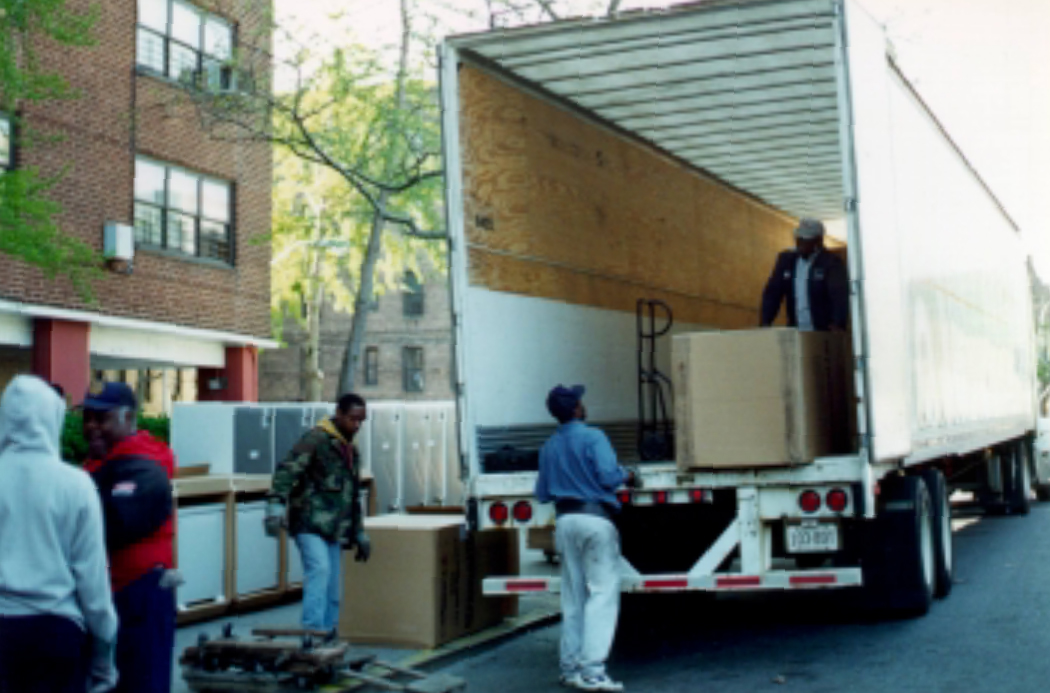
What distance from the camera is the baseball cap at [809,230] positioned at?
9539 mm

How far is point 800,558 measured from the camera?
9.44 m

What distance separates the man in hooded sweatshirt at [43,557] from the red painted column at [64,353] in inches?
565

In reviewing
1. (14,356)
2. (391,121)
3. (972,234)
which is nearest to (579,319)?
(972,234)

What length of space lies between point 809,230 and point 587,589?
3.51 metres

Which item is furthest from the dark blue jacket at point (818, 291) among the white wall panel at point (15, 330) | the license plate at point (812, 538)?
the white wall panel at point (15, 330)

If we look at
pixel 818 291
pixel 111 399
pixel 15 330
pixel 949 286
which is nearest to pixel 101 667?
pixel 111 399

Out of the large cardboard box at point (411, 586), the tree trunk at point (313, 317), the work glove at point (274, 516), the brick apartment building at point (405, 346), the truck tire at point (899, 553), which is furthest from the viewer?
the brick apartment building at point (405, 346)

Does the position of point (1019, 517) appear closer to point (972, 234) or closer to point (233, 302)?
point (972, 234)

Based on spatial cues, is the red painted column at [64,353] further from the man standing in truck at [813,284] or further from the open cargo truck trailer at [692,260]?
the man standing in truck at [813,284]

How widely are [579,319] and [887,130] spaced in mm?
2670

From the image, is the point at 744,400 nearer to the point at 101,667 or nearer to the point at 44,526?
the point at 101,667

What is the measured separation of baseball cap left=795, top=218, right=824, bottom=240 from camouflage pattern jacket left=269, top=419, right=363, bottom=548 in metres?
3.76

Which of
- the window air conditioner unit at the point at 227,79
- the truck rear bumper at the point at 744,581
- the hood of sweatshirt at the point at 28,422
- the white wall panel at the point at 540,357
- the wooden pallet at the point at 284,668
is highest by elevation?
the window air conditioner unit at the point at 227,79

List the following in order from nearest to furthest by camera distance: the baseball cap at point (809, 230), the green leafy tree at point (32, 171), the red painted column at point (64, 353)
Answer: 1. the baseball cap at point (809, 230)
2. the green leafy tree at point (32, 171)
3. the red painted column at point (64, 353)
